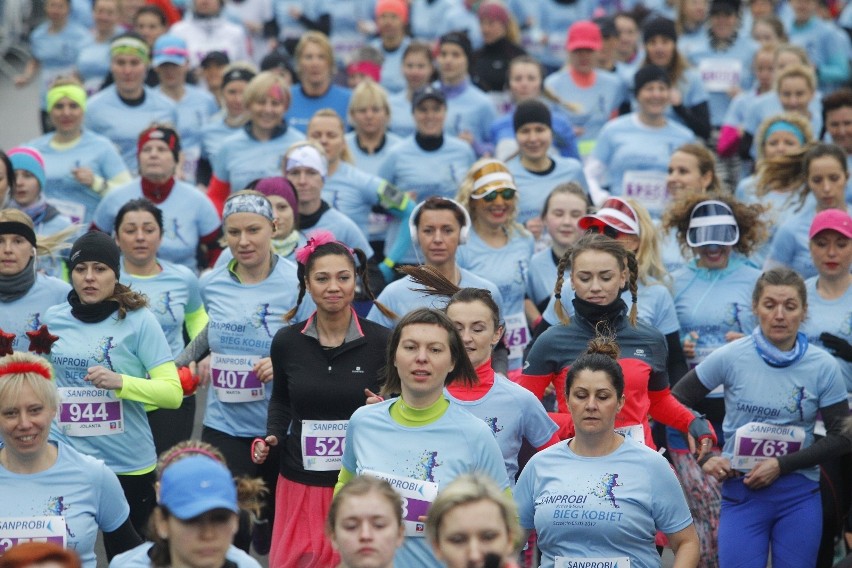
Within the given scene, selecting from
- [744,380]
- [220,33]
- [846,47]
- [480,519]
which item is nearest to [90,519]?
[480,519]

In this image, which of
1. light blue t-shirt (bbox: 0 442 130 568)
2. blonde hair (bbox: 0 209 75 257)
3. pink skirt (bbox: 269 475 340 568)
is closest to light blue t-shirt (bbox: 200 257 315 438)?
pink skirt (bbox: 269 475 340 568)

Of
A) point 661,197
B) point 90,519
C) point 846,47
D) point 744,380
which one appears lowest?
point 90,519

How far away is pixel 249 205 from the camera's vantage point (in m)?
8.17

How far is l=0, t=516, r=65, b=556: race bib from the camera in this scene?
6078mm

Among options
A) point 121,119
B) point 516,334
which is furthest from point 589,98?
point 516,334

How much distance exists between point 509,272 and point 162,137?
2.44 metres

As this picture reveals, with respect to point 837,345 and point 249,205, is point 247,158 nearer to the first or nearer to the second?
point 249,205

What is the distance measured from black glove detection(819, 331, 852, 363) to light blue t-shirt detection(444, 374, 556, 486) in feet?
6.84

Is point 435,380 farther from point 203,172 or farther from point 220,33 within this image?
point 220,33

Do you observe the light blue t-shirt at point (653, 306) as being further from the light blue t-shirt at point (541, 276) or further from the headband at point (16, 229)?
the headband at point (16, 229)

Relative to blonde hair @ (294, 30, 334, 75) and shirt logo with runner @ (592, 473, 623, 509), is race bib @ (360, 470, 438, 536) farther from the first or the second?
blonde hair @ (294, 30, 334, 75)

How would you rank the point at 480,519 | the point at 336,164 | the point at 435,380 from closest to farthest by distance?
the point at 480,519 < the point at 435,380 < the point at 336,164

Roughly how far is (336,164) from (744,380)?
4.01 metres

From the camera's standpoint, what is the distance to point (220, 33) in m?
15.8
